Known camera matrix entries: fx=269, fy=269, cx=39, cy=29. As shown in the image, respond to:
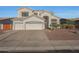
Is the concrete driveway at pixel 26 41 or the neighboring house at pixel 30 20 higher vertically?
the neighboring house at pixel 30 20

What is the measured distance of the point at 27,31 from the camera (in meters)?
4.00

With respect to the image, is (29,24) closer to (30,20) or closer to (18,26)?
(30,20)

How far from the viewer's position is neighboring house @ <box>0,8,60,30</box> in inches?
158

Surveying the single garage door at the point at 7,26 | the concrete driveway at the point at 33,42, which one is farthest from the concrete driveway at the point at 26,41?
the single garage door at the point at 7,26

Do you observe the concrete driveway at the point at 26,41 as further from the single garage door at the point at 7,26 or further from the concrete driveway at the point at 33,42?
the single garage door at the point at 7,26

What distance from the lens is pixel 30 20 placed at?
13.3 feet

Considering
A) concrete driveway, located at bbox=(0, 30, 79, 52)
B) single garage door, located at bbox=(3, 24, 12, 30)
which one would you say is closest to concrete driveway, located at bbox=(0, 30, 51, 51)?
concrete driveway, located at bbox=(0, 30, 79, 52)

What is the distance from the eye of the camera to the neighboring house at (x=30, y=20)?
13.1 feet

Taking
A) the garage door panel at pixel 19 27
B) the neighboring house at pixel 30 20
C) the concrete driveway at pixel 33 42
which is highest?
the neighboring house at pixel 30 20

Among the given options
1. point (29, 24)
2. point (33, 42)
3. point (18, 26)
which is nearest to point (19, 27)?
point (18, 26)

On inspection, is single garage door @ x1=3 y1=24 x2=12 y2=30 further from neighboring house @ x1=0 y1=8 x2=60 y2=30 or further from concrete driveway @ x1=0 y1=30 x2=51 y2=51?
concrete driveway @ x1=0 y1=30 x2=51 y2=51
